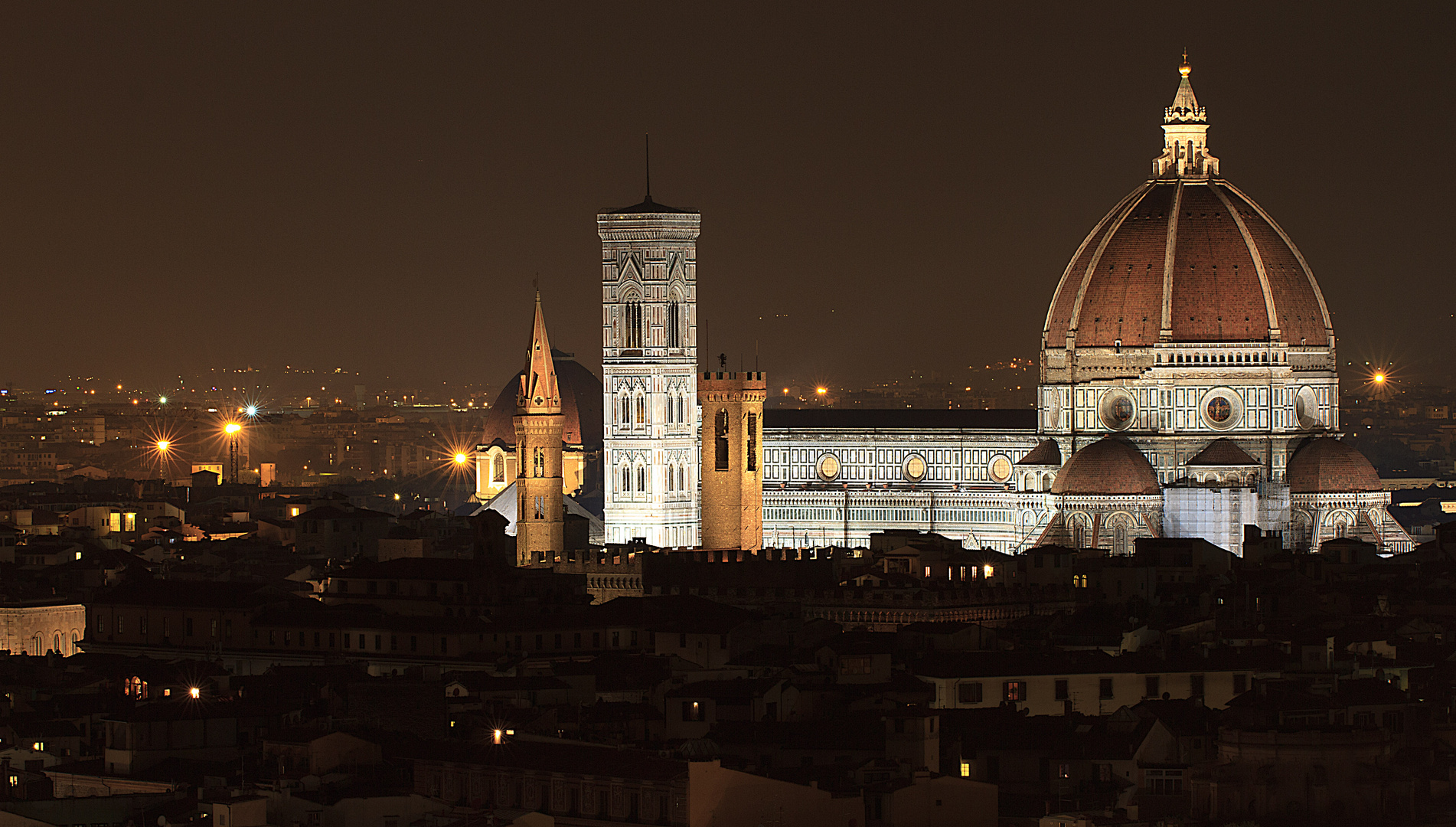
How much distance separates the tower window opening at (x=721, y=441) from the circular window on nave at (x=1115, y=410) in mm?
17490

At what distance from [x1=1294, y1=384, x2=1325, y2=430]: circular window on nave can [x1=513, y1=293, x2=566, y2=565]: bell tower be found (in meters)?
28.8

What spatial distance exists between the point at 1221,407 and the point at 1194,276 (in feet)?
15.3

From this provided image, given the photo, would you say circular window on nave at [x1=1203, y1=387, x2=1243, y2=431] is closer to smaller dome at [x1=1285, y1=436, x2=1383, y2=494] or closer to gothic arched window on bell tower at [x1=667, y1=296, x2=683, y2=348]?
smaller dome at [x1=1285, y1=436, x2=1383, y2=494]

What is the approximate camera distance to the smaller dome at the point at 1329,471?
12212 centimetres

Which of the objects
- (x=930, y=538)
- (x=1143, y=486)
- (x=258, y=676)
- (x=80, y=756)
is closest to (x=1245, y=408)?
(x=1143, y=486)

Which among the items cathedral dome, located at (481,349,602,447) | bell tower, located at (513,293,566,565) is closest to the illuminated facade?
bell tower, located at (513,293,566,565)

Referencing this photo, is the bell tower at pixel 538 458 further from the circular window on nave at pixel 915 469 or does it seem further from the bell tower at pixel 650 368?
the circular window on nave at pixel 915 469

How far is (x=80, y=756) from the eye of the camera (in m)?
60.2

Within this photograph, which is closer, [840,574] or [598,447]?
[840,574]

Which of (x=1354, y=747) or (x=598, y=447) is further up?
(x=598, y=447)

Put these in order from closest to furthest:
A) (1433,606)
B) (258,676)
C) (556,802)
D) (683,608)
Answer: (556,802), (258,676), (683,608), (1433,606)

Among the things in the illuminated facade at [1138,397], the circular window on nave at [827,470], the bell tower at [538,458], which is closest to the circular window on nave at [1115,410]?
the illuminated facade at [1138,397]

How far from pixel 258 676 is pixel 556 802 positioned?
57.5ft

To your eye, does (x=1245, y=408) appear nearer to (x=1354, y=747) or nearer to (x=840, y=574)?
(x=840, y=574)
